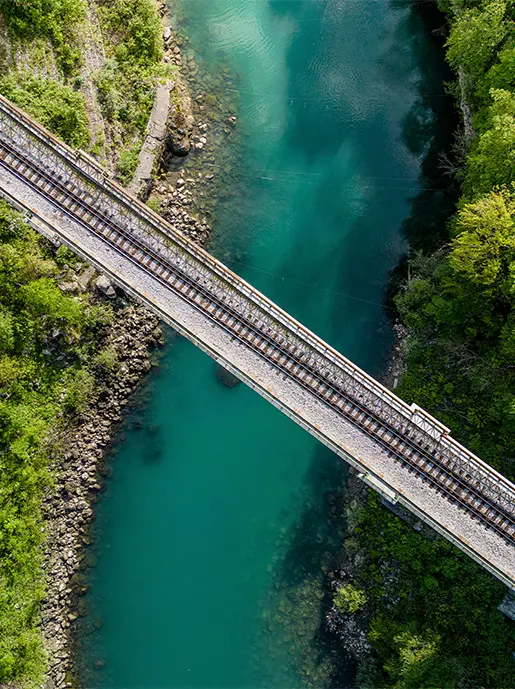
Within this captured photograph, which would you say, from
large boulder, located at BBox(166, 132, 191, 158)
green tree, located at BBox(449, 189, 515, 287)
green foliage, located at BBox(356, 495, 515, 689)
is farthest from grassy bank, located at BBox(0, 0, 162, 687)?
green tree, located at BBox(449, 189, 515, 287)

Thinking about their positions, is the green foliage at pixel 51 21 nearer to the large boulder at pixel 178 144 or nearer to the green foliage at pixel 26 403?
the large boulder at pixel 178 144

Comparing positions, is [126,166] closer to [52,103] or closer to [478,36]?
[52,103]

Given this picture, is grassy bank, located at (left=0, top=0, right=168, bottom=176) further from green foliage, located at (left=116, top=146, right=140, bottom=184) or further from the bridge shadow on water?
the bridge shadow on water

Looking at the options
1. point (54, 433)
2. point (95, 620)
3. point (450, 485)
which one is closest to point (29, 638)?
point (95, 620)

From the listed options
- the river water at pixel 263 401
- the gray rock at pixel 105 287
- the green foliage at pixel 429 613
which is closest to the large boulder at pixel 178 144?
the river water at pixel 263 401

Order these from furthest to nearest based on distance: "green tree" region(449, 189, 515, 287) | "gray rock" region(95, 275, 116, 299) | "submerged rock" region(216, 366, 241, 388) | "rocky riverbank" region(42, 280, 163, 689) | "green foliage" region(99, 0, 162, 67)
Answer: "submerged rock" region(216, 366, 241, 388)
"green foliage" region(99, 0, 162, 67)
"gray rock" region(95, 275, 116, 299)
"rocky riverbank" region(42, 280, 163, 689)
"green tree" region(449, 189, 515, 287)

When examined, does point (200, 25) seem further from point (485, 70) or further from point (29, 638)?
point (29, 638)
